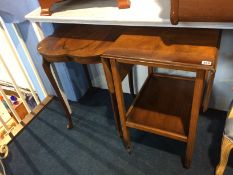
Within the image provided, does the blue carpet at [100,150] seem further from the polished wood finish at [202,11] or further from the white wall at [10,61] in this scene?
the polished wood finish at [202,11]

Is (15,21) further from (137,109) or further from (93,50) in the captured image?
(137,109)

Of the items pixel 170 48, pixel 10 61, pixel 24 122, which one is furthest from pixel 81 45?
pixel 10 61

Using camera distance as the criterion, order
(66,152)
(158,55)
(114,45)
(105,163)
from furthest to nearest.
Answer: (66,152)
(105,163)
(114,45)
(158,55)

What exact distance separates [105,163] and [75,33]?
2.47ft

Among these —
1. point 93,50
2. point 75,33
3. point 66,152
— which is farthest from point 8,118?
point 93,50

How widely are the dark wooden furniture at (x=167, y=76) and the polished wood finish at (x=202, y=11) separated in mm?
121

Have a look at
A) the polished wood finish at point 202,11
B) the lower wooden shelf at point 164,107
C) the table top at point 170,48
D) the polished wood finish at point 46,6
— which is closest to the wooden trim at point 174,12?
the polished wood finish at point 202,11

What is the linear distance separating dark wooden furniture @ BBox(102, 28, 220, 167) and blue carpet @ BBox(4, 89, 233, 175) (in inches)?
4.2

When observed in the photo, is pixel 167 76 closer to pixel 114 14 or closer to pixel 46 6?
pixel 114 14

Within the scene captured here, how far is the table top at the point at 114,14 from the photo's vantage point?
845 millimetres

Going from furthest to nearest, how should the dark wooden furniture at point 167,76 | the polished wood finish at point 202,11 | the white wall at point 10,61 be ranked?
1. the white wall at point 10,61
2. the dark wooden furniture at point 167,76
3. the polished wood finish at point 202,11

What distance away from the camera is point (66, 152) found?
1.39m

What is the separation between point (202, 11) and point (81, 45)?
0.57 metres

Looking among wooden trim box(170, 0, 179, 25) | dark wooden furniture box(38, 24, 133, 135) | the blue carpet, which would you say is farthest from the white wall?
wooden trim box(170, 0, 179, 25)
